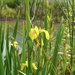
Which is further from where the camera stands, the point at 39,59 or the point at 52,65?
the point at 52,65

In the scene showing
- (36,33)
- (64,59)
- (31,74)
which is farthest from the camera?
(64,59)

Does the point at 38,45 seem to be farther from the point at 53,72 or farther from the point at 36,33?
the point at 53,72

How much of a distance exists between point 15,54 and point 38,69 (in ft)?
0.52

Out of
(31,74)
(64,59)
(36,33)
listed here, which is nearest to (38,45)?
(36,33)

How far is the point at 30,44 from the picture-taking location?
0.68m

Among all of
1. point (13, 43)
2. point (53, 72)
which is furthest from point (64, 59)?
point (13, 43)

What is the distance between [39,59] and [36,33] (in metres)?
0.09

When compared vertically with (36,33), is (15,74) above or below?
below

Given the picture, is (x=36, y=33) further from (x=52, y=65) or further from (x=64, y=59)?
(x=64, y=59)

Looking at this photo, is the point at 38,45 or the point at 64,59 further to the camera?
the point at 64,59

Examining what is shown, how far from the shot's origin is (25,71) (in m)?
0.78

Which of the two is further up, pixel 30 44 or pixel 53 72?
pixel 30 44

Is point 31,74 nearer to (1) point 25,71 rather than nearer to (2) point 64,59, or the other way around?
(1) point 25,71

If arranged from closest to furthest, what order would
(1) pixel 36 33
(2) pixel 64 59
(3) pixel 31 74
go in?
(1) pixel 36 33, (3) pixel 31 74, (2) pixel 64 59
